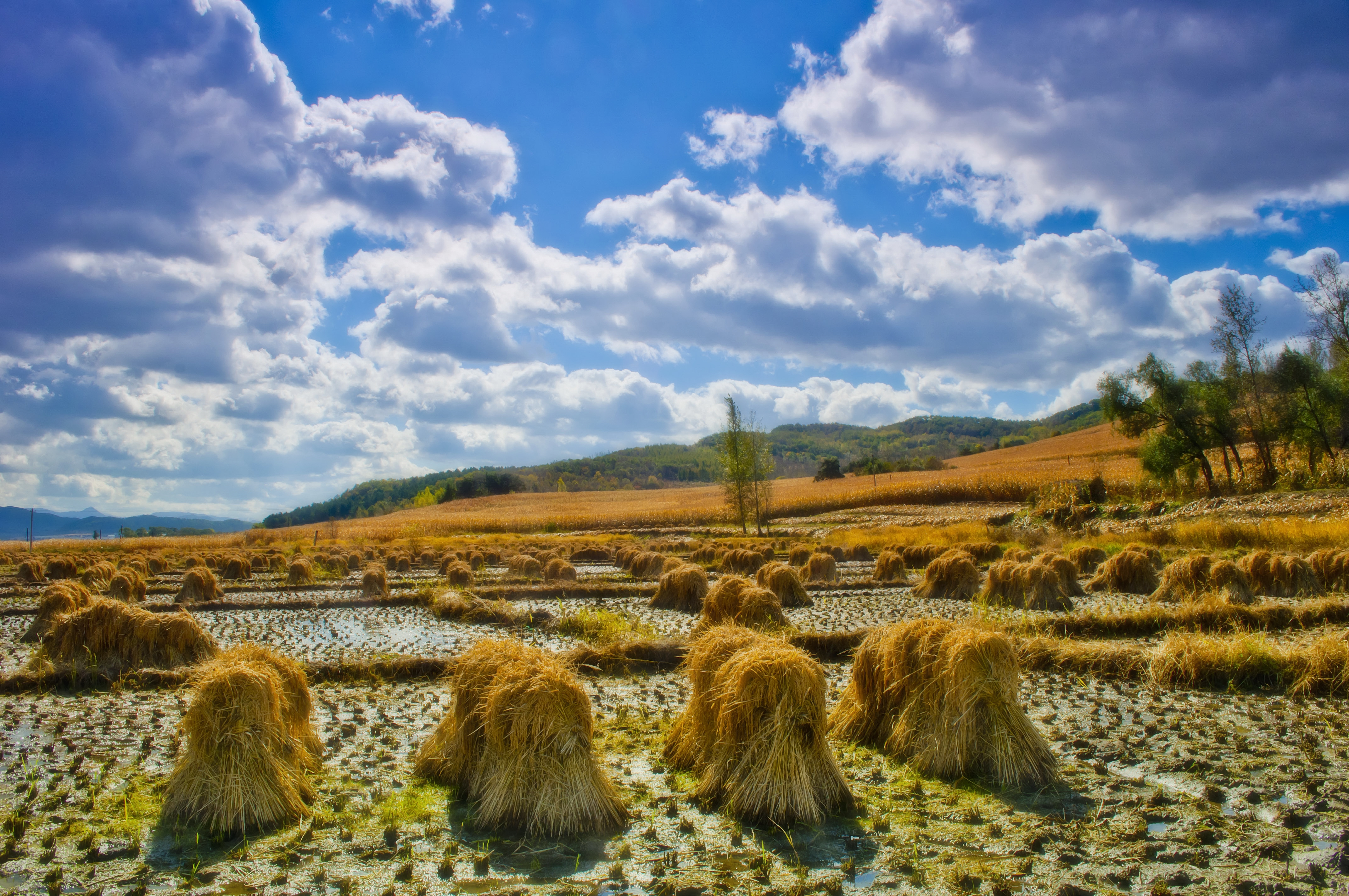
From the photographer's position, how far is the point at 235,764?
614 cm

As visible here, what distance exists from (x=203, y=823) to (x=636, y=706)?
17.5ft

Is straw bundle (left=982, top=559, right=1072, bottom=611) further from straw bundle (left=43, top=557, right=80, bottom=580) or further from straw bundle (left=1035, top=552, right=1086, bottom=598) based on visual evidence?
→ straw bundle (left=43, top=557, right=80, bottom=580)

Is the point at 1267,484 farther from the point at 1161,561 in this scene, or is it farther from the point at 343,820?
the point at 343,820

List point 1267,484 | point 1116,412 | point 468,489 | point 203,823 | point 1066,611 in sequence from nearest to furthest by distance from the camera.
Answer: point 203,823
point 1066,611
point 1267,484
point 1116,412
point 468,489

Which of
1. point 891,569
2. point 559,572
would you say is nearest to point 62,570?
point 559,572

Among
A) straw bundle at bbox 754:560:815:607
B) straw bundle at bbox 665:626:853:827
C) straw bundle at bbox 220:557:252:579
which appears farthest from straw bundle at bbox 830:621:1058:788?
straw bundle at bbox 220:557:252:579

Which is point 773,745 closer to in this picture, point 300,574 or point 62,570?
point 300,574

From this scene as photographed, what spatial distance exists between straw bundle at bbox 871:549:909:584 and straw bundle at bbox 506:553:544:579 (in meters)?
13.2

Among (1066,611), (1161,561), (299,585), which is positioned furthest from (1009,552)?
(299,585)

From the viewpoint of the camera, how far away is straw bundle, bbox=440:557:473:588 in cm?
2519

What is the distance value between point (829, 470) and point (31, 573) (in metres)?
94.6

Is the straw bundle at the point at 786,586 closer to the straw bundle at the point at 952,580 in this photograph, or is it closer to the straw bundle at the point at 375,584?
the straw bundle at the point at 952,580

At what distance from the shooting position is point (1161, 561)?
24.1 meters

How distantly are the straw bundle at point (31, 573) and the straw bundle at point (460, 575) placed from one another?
16.7 metres
